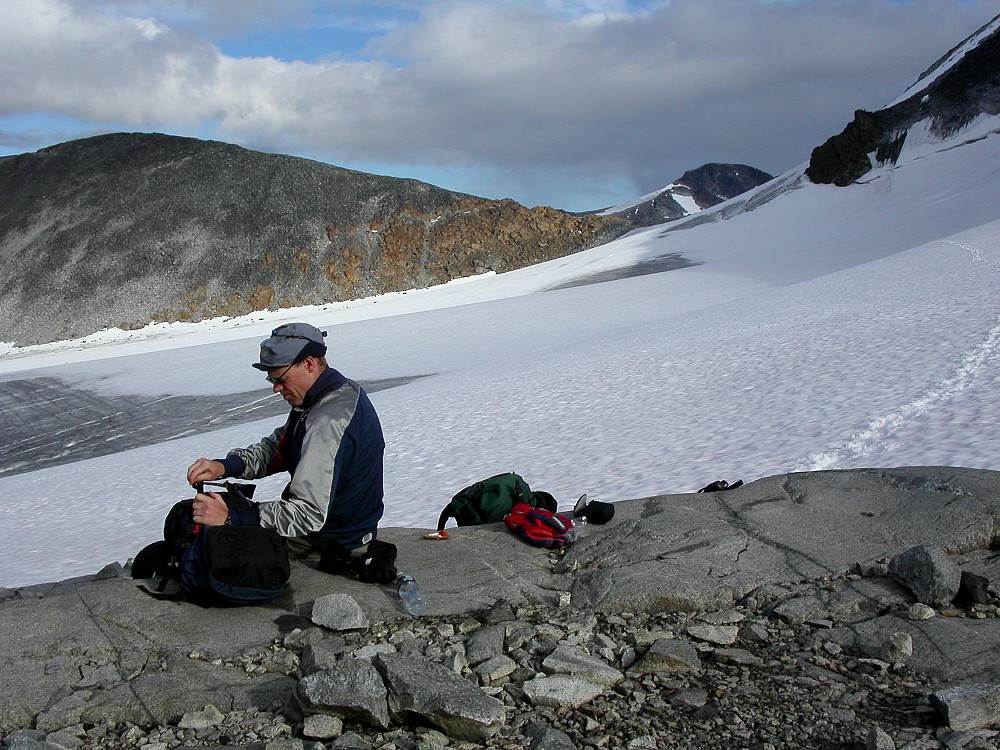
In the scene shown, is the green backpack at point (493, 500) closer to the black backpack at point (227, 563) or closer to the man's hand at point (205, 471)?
the man's hand at point (205, 471)

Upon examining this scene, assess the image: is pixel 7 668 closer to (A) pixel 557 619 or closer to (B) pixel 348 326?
(A) pixel 557 619

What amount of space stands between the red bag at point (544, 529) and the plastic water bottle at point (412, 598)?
96 cm

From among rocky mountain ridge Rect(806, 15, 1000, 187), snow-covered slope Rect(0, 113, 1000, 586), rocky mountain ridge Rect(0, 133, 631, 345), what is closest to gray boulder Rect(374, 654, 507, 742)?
snow-covered slope Rect(0, 113, 1000, 586)

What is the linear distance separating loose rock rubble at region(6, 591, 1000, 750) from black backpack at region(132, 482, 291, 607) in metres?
0.34

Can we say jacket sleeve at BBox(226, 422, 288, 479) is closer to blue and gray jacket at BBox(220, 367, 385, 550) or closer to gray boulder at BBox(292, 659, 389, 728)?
blue and gray jacket at BBox(220, 367, 385, 550)

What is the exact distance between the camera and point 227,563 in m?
3.57

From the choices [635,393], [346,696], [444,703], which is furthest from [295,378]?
[635,393]

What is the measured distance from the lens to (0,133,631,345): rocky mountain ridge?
136ft

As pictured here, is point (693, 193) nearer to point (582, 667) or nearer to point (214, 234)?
point (214, 234)

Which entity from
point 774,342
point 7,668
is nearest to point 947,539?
point 7,668

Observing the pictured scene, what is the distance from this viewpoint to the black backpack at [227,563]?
3.56 meters

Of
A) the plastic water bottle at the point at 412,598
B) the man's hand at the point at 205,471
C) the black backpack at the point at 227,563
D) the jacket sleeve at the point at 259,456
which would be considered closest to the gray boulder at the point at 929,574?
the plastic water bottle at the point at 412,598

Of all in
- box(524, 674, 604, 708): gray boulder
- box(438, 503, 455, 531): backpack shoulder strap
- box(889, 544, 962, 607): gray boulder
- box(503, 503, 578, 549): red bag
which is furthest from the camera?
box(438, 503, 455, 531): backpack shoulder strap

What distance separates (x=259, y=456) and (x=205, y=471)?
33 cm
